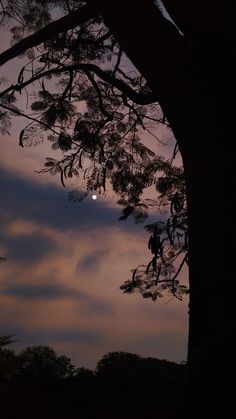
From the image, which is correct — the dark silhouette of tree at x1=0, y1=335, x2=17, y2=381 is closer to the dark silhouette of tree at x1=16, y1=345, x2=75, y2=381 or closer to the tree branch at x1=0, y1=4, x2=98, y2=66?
the dark silhouette of tree at x1=16, y1=345, x2=75, y2=381

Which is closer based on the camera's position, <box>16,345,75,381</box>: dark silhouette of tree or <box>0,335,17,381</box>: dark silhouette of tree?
<box>0,335,17,381</box>: dark silhouette of tree

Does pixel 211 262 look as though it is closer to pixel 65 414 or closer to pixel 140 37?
pixel 140 37

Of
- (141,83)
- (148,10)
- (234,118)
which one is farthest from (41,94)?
(234,118)

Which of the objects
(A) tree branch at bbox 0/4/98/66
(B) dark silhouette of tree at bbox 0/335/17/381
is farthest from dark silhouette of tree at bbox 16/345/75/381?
(A) tree branch at bbox 0/4/98/66

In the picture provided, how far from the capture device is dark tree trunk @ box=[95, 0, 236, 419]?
2.69m

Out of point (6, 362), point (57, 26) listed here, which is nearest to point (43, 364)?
point (6, 362)

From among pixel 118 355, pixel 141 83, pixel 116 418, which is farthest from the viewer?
pixel 118 355

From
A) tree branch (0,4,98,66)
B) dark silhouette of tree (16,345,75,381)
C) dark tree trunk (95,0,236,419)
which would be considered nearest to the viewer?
dark tree trunk (95,0,236,419)

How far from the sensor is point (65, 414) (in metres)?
6.92

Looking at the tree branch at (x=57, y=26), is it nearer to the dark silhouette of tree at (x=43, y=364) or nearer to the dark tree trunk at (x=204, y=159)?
the dark tree trunk at (x=204, y=159)

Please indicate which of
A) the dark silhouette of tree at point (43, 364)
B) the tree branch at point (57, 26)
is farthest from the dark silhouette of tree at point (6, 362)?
the tree branch at point (57, 26)

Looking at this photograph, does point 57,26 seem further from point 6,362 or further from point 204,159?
point 6,362

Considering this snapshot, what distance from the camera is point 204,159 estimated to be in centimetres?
318

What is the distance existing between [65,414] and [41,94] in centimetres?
489
